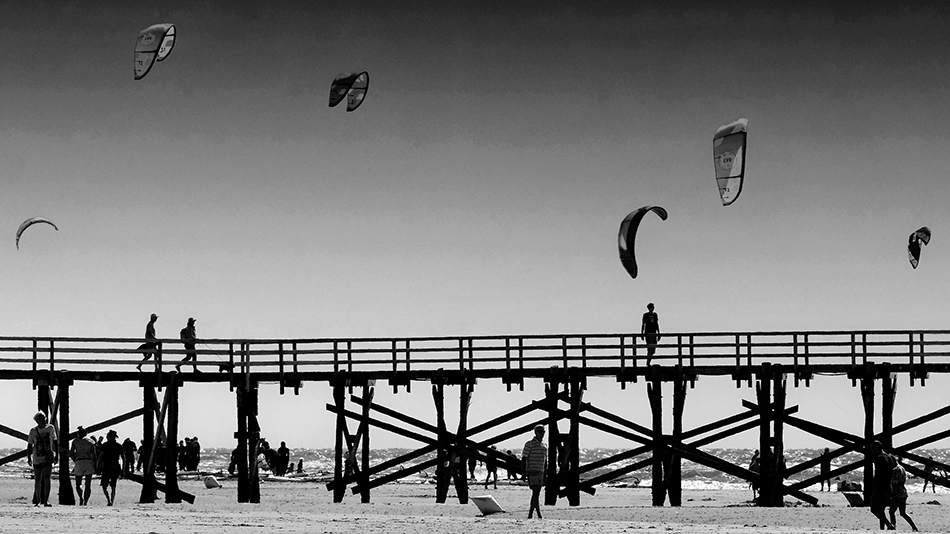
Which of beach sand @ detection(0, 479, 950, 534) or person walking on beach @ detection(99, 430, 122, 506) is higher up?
person walking on beach @ detection(99, 430, 122, 506)

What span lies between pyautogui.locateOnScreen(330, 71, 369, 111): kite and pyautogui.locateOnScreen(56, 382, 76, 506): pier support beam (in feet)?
39.9

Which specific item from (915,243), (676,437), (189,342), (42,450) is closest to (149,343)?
(189,342)

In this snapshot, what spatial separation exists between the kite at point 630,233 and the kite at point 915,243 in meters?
7.41

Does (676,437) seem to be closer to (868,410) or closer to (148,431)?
(868,410)

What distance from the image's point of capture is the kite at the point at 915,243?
3316 centimetres

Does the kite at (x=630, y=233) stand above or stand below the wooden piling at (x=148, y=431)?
above

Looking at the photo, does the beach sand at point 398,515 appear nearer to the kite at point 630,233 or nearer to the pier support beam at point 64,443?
the pier support beam at point 64,443

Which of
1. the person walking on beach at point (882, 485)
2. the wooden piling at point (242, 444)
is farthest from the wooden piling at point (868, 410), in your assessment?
the wooden piling at point (242, 444)

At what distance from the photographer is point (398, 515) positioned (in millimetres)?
21172

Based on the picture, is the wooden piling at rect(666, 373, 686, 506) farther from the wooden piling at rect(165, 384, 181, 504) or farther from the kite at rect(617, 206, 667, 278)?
the wooden piling at rect(165, 384, 181, 504)

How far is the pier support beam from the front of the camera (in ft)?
76.4

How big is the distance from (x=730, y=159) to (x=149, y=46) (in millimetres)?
11656

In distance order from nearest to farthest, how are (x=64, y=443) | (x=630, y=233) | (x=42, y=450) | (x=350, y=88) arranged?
(x=42, y=450)
(x=64, y=443)
(x=630, y=233)
(x=350, y=88)

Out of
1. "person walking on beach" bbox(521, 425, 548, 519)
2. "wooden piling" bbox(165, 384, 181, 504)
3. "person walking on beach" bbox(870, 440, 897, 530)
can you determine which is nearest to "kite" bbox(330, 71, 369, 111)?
"wooden piling" bbox(165, 384, 181, 504)
